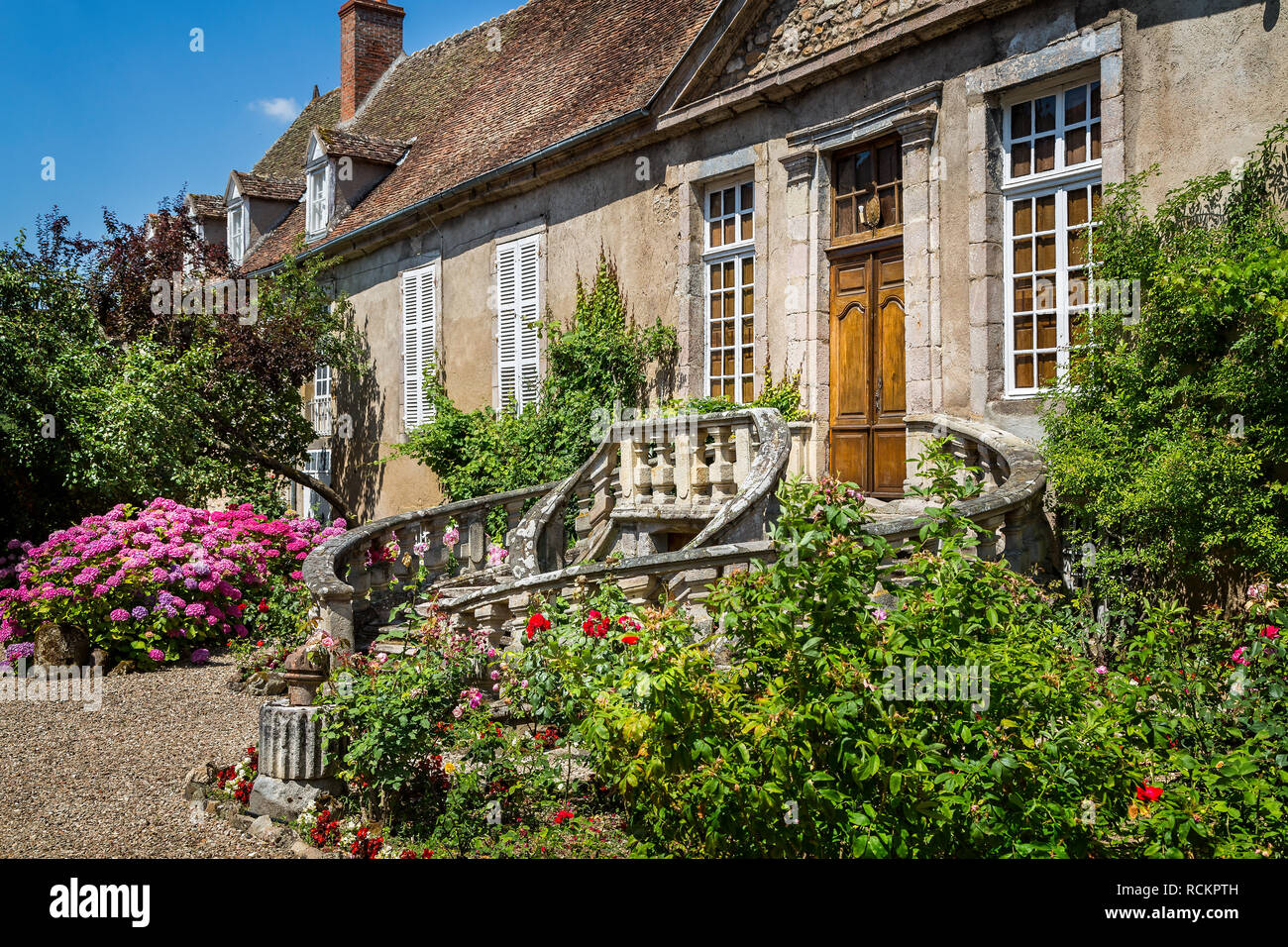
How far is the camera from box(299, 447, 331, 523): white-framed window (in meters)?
16.6

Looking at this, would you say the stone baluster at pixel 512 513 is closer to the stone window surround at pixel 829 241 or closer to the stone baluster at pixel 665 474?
the stone baluster at pixel 665 474

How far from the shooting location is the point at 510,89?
14469 mm

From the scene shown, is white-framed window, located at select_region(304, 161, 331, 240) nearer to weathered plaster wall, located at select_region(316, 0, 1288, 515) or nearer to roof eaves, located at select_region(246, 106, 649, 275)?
roof eaves, located at select_region(246, 106, 649, 275)

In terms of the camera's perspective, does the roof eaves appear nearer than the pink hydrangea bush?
No

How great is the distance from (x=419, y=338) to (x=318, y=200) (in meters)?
4.03

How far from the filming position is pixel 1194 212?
6562 mm

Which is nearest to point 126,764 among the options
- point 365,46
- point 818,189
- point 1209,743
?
point 1209,743

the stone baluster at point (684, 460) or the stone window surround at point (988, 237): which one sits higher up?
the stone window surround at point (988, 237)

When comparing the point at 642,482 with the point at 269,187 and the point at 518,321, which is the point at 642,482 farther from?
the point at 269,187

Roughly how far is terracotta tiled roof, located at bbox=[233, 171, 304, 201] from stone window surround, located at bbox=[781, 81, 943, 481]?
43.6ft

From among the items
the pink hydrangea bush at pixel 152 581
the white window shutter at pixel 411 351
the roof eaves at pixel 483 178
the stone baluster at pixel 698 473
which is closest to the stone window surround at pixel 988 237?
the stone baluster at pixel 698 473

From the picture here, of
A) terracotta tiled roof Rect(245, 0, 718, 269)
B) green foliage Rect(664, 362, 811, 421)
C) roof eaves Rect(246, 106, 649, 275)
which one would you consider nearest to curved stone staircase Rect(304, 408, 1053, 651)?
green foliage Rect(664, 362, 811, 421)

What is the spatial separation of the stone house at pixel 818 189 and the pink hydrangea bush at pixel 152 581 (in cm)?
390

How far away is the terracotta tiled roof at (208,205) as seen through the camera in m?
20.9
